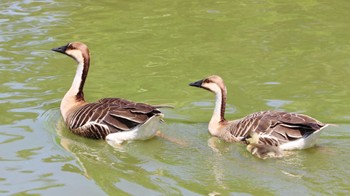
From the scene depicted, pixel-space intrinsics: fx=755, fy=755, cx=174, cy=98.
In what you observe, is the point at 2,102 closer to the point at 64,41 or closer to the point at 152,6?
the point at 64,41

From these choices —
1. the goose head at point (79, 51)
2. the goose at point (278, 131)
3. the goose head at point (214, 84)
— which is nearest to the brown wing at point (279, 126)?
the goose at point (278, 131)

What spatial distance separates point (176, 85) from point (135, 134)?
2458 millimetres

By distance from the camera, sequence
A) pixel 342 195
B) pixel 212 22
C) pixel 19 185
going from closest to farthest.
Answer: pixel 342 195 → pixel 19 185 → pixel 212 22

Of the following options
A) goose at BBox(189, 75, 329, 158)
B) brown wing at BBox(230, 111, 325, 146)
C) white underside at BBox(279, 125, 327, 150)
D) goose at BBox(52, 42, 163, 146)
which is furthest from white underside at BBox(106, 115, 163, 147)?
white underside at BBox(279, 125, 327, 150)

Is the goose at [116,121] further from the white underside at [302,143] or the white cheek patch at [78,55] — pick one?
the white underside at [302,143]

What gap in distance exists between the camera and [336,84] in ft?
38.7

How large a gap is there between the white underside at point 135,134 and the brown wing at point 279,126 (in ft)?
3.67

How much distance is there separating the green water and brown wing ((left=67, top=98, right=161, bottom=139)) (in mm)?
180

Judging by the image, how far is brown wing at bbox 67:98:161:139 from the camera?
9.60 m

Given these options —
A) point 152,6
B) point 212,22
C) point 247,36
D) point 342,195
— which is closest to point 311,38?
point 247,36

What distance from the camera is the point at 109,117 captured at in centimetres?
980

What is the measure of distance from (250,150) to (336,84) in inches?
124

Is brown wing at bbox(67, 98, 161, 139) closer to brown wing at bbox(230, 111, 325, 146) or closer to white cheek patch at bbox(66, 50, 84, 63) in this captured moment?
white cheek patch at bbox(66, 50, 84, 63)

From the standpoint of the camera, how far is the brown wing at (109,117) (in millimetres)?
9602
